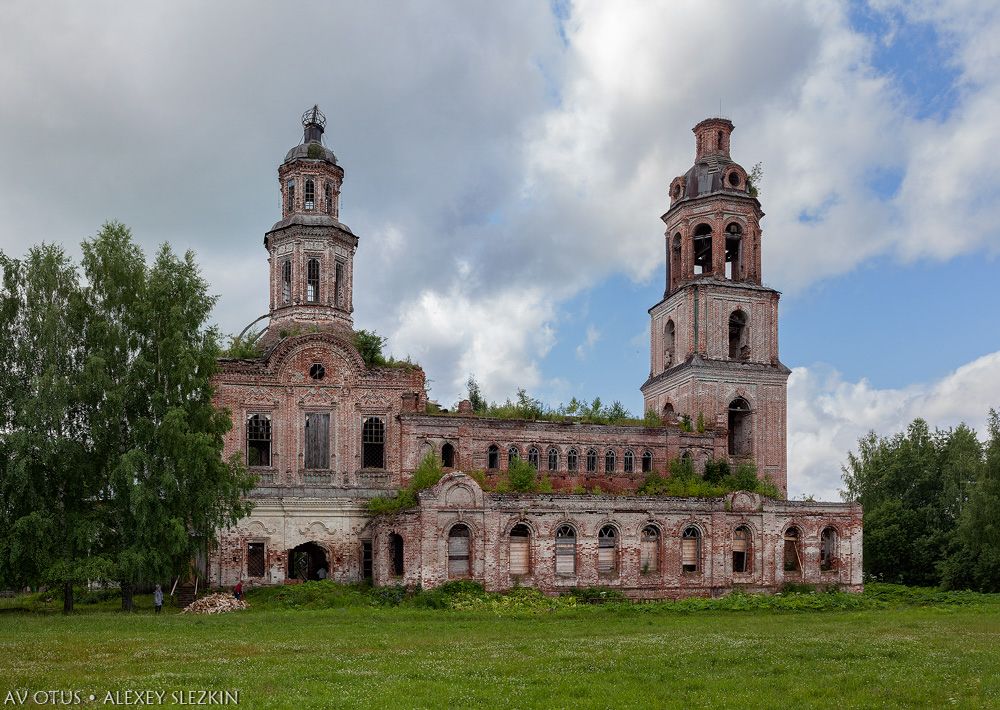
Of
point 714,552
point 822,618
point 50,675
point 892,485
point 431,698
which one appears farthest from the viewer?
point 892,485

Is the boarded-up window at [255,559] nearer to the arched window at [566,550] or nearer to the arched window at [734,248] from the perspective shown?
the arched window at [566,550]

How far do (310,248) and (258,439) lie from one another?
914cm

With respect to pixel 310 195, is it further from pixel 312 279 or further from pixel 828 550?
pixel 828 550

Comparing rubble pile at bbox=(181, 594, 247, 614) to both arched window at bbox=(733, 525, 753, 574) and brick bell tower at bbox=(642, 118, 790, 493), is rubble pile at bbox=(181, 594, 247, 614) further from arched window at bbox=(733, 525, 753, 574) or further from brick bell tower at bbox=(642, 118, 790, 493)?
brick bell tower at bbox=(642, 118, 790, 493)

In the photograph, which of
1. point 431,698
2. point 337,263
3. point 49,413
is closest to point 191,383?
point 49,413

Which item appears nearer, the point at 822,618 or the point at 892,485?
the point at 822,618

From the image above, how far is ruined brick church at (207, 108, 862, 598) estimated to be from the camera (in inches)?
1443

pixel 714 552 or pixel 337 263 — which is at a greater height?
pixel 337 263

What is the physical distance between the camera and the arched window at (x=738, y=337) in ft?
153

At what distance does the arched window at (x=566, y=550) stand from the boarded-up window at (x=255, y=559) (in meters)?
11.6

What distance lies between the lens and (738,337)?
47719 mm

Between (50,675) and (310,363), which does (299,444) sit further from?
(50,675)

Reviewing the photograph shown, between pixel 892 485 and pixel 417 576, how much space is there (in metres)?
32.9

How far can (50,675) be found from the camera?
17.9 meters
